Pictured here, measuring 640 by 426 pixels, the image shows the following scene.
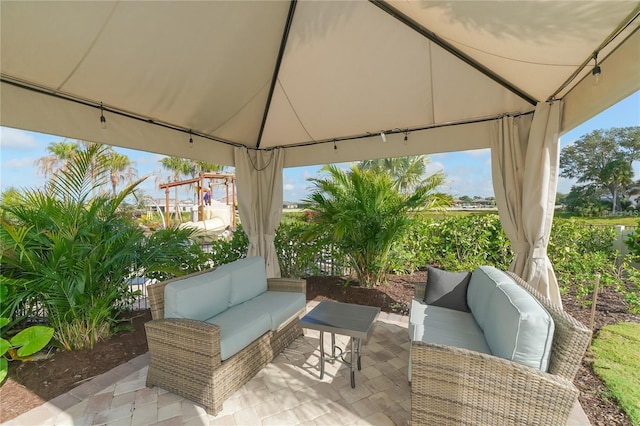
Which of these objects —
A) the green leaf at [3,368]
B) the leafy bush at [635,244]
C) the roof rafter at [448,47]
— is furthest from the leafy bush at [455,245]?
the green leaf at [3,368]

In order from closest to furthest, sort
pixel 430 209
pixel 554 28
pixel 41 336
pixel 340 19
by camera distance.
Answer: pixel 554 28 < pixel 41 336 < pixel 340 19 < pixel 430 209

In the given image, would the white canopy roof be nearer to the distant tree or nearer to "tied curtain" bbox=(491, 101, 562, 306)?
"tied curtain" bbox=(491, 101, 562, 306)

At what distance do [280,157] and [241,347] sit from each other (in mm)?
3256

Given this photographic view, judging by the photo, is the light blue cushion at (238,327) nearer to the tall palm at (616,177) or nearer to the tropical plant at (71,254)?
the tropical plant at (71,254)

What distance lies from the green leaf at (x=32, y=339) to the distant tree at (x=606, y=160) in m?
9.96

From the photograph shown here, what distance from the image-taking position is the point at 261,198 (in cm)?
486

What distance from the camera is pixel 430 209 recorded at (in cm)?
417

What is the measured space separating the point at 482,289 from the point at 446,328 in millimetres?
505

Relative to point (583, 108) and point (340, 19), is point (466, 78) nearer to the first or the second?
point (583, 108)

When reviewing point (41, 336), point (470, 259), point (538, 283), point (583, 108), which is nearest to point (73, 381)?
point (41, 336)

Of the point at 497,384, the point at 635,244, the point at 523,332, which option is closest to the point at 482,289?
the point at 523,332

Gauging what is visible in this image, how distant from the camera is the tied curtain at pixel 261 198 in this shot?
4668 mm

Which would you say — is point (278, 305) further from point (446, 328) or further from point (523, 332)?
point (523, 332)

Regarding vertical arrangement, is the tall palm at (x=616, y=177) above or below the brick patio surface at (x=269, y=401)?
above
